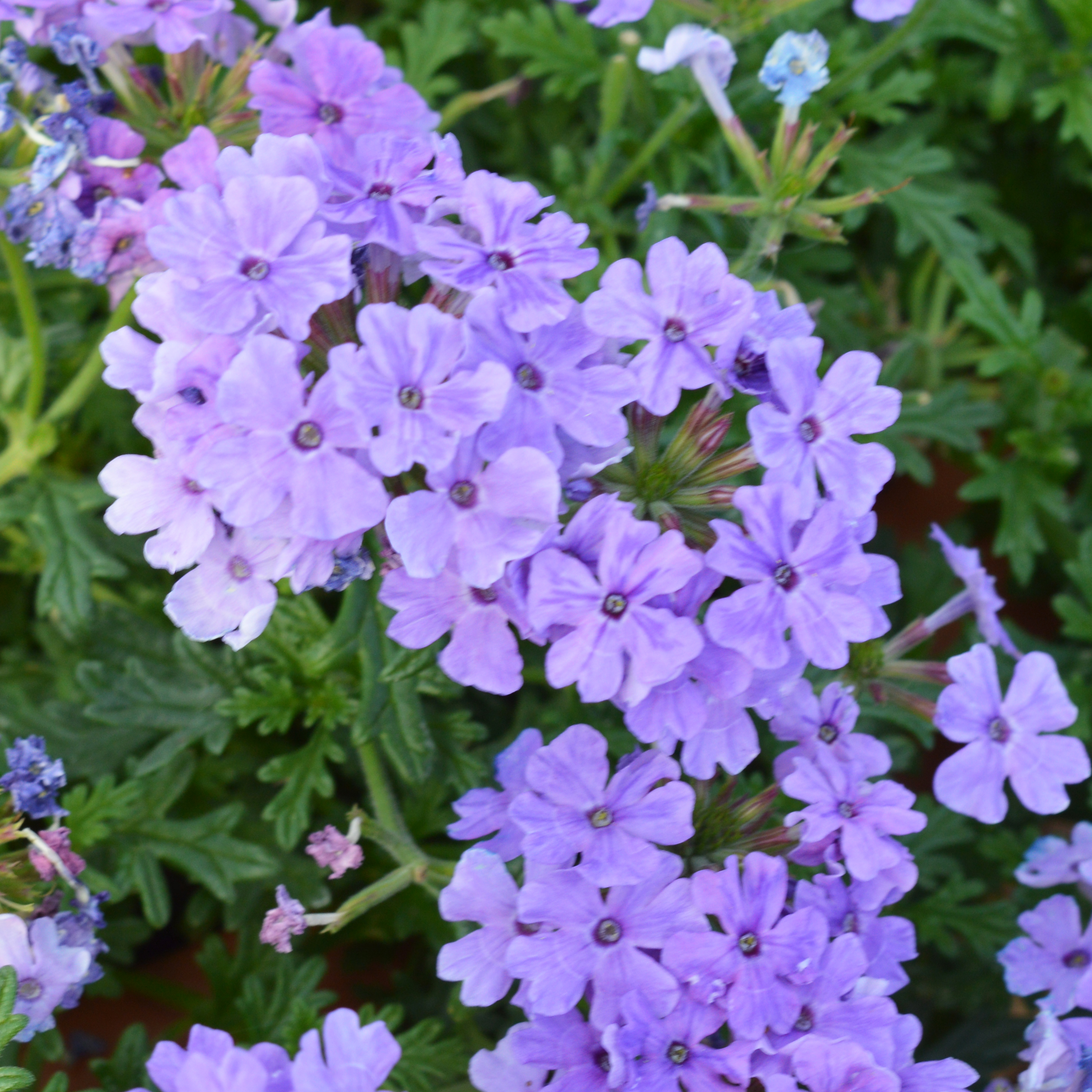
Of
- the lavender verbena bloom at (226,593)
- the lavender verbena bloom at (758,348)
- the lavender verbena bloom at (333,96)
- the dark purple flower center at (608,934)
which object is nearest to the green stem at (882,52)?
the lavender verbena bloom at (333,96)

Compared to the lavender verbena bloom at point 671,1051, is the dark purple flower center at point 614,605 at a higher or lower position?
higher

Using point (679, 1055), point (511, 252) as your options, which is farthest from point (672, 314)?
point (679, 1055)

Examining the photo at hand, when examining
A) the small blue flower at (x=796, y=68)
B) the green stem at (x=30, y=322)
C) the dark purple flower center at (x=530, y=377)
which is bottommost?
the green stem at (x=30, y=322)

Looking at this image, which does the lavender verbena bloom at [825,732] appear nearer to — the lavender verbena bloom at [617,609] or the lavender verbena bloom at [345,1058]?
the lavender verbena bloom at [617,609]

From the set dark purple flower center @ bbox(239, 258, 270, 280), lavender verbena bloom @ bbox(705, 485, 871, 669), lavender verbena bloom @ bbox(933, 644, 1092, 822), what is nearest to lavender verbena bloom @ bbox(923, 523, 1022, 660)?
lavender verbena bloom @ bbox(933, 644, 1092, 822)

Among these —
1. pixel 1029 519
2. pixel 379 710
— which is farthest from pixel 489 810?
pixel 1029 519

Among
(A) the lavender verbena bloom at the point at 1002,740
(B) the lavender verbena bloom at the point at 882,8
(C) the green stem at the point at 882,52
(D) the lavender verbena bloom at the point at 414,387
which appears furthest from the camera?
(C) the green stem at the point at 882,52
